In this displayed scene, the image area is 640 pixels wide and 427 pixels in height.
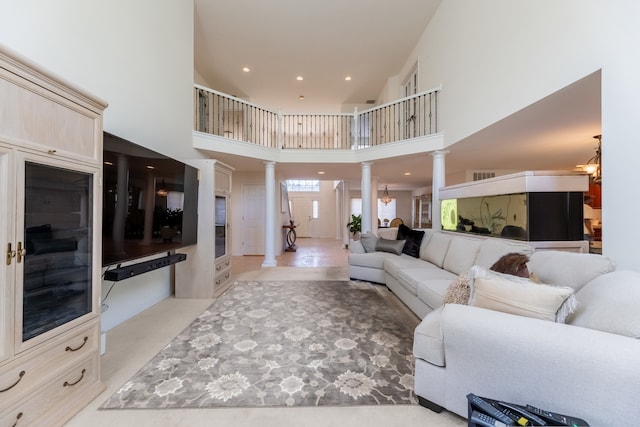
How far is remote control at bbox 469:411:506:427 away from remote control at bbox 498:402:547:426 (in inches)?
2.6

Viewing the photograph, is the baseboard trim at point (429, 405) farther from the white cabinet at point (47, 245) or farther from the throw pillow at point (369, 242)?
the throw pillow at point (369, 242)

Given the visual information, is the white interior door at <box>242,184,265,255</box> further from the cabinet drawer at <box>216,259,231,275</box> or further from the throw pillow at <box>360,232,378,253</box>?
the throw pillow at <box>360,232,378,253</box>

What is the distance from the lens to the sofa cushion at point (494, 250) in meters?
2.41

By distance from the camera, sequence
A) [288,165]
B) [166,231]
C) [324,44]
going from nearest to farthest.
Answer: [166,231]
[324,44]
[288,165]

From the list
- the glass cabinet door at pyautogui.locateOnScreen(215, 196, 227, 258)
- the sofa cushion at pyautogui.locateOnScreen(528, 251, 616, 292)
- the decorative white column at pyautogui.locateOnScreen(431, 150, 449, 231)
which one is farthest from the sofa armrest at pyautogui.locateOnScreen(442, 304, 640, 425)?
the decorative white column at pyautogui.locateOnScreen(431, 150, 449, 231)

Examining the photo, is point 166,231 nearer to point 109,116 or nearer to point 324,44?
point 109,116

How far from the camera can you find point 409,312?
10.5 feet

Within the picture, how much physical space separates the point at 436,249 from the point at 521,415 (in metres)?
2.85

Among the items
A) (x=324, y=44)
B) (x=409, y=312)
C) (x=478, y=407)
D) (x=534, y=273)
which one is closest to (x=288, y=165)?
(x=324, y=44)

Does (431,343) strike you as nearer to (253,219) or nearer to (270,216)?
(270,216)

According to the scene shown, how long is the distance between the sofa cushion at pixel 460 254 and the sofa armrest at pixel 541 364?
5.65ft

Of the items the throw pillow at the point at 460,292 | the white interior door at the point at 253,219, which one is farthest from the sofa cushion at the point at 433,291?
the white interior door at the point at 253,219

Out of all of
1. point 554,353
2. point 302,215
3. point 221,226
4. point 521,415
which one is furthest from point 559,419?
point 302,215

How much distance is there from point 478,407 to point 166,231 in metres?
3.19
